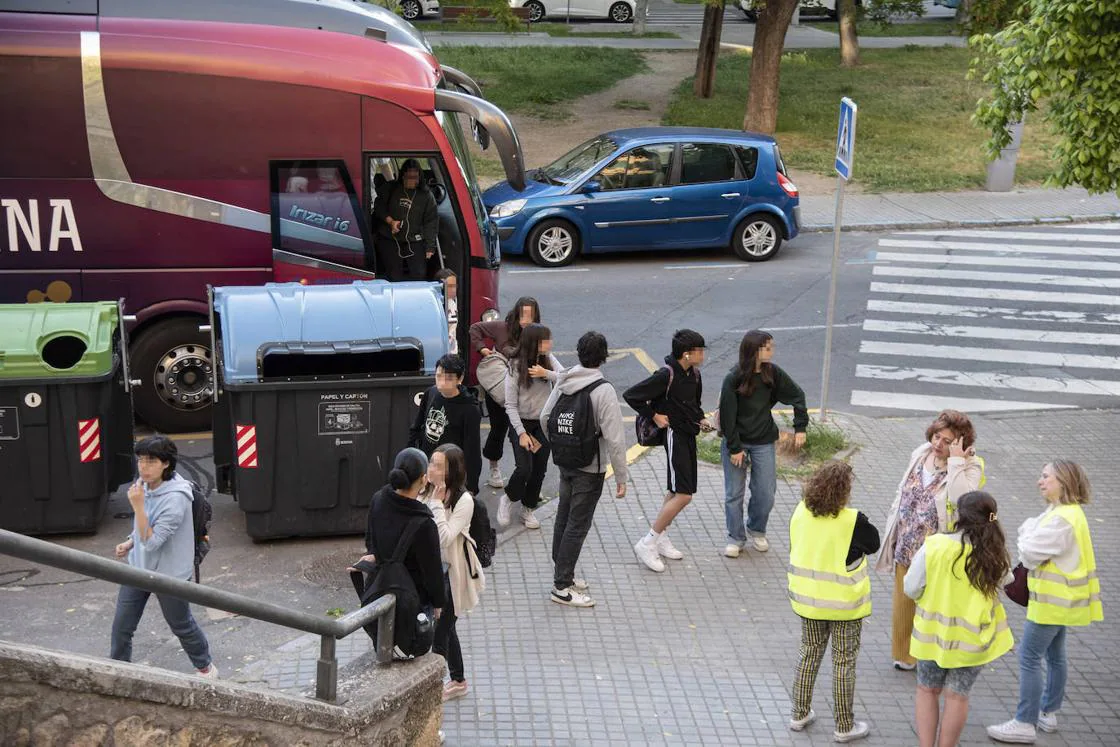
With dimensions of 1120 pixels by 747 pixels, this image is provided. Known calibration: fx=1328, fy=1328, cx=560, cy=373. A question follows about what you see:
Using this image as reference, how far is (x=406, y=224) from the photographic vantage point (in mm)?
11750

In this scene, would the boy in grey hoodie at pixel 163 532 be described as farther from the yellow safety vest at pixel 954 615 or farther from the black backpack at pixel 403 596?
the yellow safety vest at pixel 954 615

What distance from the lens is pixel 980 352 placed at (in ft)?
47.1

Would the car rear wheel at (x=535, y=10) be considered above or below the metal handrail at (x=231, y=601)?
above

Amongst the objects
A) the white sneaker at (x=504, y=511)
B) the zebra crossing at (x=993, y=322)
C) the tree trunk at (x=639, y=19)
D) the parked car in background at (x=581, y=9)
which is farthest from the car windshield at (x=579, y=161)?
the parked car in background at (x=581, y=9)

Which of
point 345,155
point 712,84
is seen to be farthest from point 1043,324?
point 712,84

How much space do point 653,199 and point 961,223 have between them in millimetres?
6059

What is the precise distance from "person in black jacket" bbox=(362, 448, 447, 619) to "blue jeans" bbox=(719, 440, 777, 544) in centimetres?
310

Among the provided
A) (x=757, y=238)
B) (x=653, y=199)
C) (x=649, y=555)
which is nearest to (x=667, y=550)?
(x=649, y=555)

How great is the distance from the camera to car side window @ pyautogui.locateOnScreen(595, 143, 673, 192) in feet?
55.9

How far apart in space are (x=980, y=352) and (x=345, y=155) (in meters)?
7.24

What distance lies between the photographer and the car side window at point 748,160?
683 inches

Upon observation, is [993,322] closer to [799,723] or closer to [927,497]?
[927,497]

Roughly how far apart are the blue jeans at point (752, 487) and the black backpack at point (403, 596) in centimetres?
322

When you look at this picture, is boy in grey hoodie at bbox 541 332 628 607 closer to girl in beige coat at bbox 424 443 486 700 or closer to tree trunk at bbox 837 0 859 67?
girl in beige coat at bbox 424 443 486 700
